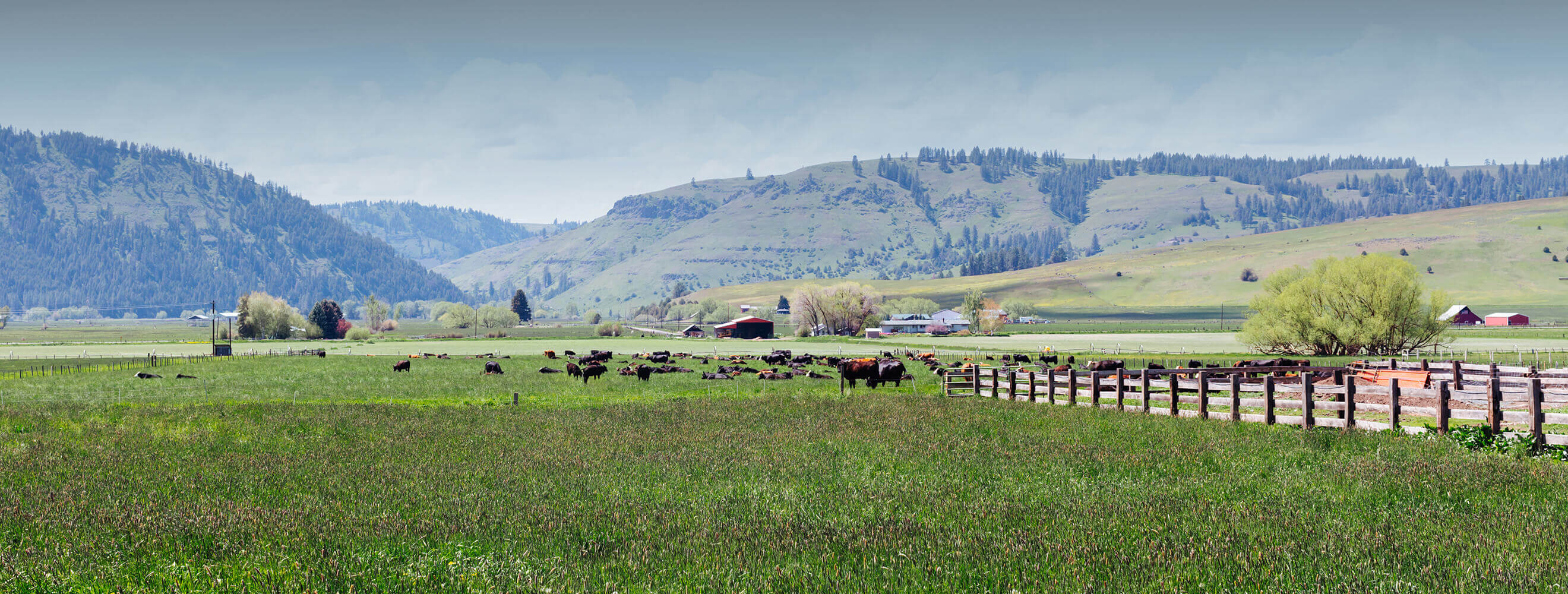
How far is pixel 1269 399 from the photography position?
2145cm

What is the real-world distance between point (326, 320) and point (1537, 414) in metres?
184

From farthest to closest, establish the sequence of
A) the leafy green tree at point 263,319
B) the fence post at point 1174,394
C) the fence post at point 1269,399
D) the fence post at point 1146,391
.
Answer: the leafy green tree at point 263,319, the fence post at point 1146,391, the fence post at point 1174,394, the fence post at point 1269,399

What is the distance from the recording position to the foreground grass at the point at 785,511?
8.90 metres

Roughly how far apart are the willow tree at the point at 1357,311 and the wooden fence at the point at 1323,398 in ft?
131

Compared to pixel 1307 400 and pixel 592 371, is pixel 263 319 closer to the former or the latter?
pixel 592 371

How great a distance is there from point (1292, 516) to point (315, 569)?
10592mm

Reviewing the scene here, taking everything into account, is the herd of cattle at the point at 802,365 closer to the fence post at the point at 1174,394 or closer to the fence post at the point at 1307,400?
the fence post at the point at 1174,394

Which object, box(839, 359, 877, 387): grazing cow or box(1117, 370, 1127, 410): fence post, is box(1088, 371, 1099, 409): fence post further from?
box(839, 359, 877, 387): grazing cow

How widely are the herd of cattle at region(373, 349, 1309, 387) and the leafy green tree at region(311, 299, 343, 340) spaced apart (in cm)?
10575

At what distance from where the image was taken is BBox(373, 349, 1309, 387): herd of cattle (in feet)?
145

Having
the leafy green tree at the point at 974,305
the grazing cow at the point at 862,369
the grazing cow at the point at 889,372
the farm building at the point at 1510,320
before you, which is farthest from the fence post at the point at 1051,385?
the farm building at the point at 1510,320

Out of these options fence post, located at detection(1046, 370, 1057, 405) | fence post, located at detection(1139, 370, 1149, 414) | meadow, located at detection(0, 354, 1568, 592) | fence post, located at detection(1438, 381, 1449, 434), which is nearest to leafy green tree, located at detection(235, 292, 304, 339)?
meadow, located at detection(0, 354, 1568, 592)

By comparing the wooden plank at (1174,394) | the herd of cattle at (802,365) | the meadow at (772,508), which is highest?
the wooden plank at (1174,394)

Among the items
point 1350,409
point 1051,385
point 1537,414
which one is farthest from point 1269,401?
point 1051,385
